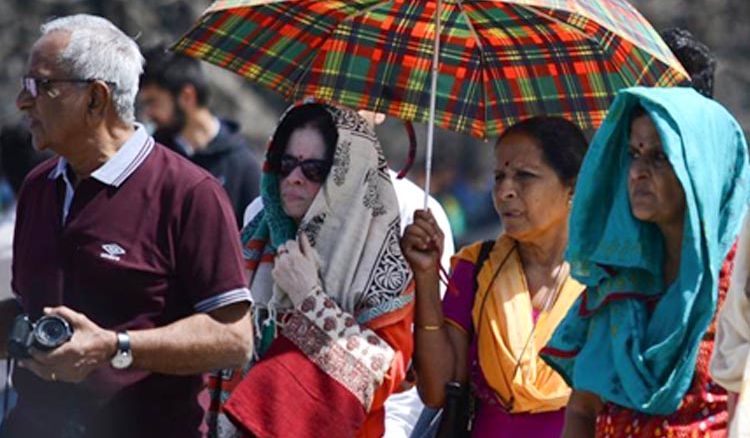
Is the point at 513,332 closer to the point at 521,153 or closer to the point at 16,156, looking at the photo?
the point at 521,153

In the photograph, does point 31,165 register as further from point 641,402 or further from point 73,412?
point 641,402

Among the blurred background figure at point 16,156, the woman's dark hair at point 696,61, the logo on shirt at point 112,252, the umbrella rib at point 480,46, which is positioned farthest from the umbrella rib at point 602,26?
the blurred background figure at point 16,156

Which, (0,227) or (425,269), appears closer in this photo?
(425,269)

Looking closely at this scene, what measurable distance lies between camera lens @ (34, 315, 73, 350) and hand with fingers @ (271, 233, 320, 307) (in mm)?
875

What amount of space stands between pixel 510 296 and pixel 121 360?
132cm

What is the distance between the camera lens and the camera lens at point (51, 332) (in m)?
5.04

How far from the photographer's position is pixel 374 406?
19.1 ft

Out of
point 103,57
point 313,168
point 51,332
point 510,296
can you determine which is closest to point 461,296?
point 510,296

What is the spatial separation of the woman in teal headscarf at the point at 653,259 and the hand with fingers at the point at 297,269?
2.68ft

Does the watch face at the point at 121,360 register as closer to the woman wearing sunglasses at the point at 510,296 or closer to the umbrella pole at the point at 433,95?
the woman wearing sunglasses at the point at 510,296

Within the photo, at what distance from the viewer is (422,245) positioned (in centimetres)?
598

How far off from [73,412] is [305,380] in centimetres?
69

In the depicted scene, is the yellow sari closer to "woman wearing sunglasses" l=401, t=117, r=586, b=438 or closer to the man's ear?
"woman wearing sunglasses" l=401, t=117, r=586, b=438

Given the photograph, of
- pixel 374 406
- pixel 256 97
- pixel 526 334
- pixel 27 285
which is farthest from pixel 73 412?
pixel 256 97
